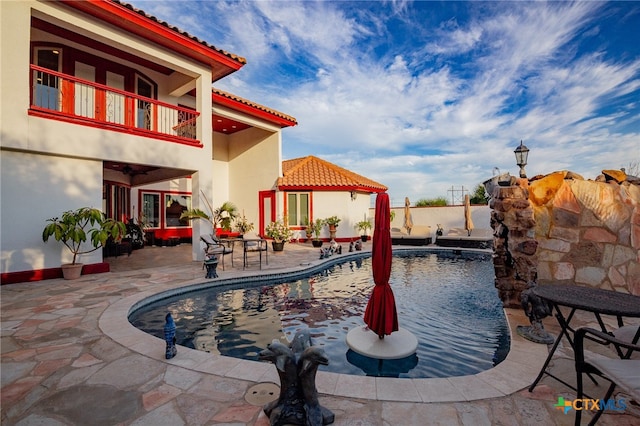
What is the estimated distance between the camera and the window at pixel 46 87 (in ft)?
25.8

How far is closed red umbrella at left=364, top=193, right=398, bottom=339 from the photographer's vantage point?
3.62 m

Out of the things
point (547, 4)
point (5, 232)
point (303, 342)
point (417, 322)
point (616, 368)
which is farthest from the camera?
point (547, 4)

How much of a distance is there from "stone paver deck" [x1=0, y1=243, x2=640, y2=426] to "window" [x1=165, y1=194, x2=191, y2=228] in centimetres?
1129

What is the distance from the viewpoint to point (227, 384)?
2686mm

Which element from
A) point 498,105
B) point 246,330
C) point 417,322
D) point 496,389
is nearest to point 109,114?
point 246,330

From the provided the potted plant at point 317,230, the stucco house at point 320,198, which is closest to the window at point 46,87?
the stucco house at point 320,198

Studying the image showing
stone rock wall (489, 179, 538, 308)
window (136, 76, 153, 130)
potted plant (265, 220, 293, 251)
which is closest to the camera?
stone rock wall (489, 179, 538, 308)

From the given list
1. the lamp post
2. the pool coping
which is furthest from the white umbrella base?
the lamp post

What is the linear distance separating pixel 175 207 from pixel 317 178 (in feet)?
25.6

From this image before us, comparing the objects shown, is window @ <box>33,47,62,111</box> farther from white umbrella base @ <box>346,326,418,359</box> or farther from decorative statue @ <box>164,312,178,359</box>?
white umbrella base @ <box>346,326,418,359</box>

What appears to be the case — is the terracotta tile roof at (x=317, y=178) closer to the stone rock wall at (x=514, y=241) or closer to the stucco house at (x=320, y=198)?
the stucco house at (x=320, y=198)

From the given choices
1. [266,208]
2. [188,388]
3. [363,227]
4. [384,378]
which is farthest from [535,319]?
[266,208]

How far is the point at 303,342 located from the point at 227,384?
974 millimetres

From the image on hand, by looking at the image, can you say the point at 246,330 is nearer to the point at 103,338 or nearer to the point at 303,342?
the point at 103,338
